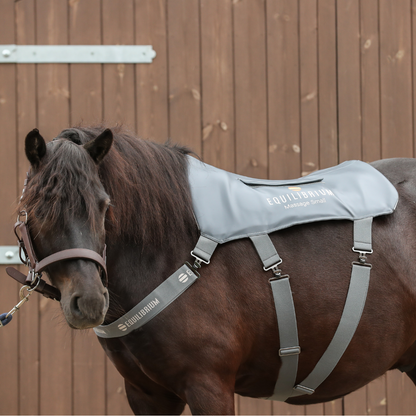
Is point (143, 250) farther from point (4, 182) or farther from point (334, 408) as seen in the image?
point (334, 408)

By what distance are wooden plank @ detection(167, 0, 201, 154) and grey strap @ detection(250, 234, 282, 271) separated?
1396 millimetres

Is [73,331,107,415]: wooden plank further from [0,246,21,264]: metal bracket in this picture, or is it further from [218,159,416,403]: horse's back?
[218,159,416,403]: horse's back

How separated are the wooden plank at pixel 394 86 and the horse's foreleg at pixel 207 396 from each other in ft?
6.56

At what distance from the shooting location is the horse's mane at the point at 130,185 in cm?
111

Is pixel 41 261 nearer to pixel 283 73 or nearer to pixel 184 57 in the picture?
pixel 184 57

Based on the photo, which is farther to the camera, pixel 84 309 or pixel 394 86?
pixel 394 86

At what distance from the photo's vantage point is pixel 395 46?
2756 mm

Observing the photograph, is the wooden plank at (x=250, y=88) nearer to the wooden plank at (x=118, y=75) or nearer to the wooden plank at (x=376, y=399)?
the wooden plank at (x=118, y=75)

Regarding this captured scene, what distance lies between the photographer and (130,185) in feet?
4.33

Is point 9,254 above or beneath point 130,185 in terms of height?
beneath

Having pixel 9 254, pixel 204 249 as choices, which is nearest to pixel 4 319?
pixel 204 249

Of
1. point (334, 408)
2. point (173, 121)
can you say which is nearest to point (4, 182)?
point (173, 121)

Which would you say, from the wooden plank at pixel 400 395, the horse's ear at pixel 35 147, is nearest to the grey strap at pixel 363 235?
the horse's ear at pixel 35 147

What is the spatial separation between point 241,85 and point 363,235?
5.01ft
